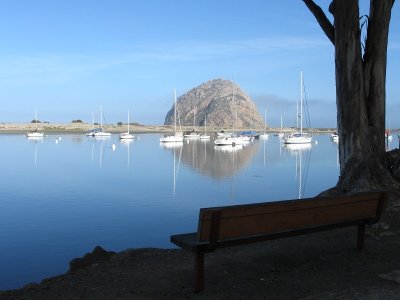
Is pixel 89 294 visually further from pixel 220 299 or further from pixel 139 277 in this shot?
pixel 220 299

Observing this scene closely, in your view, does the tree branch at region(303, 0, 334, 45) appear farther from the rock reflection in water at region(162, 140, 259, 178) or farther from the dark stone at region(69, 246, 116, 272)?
the rock reflection in water at region(162, 140, 259, 178)

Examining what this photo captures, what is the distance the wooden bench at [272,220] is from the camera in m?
5.68

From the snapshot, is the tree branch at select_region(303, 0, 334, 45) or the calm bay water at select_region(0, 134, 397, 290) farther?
the calm bay water at select_region(0, 134, 397, 290)

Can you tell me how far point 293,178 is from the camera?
98.8 feet

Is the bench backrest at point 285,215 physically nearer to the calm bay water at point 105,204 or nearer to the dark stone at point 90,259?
the dark stone at point 90,259

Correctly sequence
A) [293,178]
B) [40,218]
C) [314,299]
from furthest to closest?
[293,178], [40,218], [314,299]

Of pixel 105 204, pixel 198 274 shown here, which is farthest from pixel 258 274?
pixel 105 204

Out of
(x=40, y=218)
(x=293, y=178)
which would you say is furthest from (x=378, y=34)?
(x=293, y=178)

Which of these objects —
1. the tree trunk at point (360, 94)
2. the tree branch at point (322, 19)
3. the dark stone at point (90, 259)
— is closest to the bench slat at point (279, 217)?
the tree trunk at point (360, 94)

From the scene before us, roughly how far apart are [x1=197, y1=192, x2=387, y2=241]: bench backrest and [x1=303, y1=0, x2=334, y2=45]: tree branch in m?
4.66

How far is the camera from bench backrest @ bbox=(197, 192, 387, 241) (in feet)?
18.6

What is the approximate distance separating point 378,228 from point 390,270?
2.30 meters

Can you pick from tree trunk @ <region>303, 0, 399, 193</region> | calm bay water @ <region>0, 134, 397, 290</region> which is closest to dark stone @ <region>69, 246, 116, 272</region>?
calm bay water @ <region>0, 134, 397, 290</region>

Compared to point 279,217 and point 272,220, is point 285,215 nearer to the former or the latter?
point 279,217
